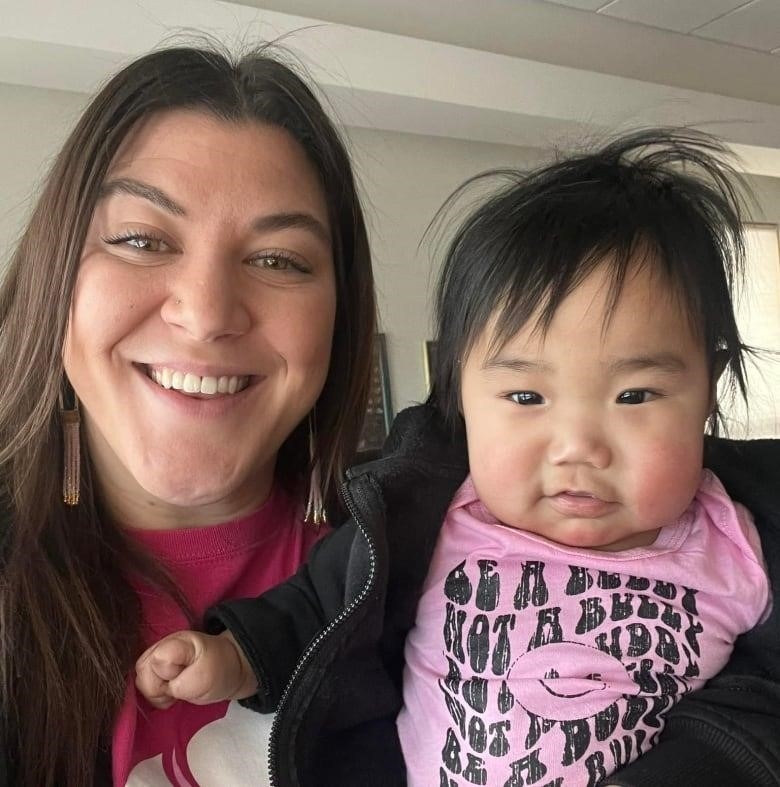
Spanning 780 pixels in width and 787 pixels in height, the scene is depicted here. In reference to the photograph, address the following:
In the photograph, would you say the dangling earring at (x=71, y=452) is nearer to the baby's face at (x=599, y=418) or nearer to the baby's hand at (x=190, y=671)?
the baby's hand at (x=190, y=671)

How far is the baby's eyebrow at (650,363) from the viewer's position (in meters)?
0.85

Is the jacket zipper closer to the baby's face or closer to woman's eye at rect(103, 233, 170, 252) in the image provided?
the baby's face

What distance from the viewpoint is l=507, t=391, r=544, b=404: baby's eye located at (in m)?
0.90

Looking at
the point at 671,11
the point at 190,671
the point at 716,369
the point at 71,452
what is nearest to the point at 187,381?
the point at 71,452

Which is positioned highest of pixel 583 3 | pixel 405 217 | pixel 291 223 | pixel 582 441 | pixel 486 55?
pixel 583 3

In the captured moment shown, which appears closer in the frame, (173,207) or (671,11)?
(173,207)

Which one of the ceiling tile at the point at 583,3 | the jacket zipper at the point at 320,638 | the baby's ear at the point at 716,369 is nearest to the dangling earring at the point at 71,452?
the jacket zipper at the point at 320,638

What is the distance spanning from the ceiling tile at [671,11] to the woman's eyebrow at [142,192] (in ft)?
9.32

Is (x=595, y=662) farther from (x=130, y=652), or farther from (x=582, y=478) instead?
(x=130, y=652)

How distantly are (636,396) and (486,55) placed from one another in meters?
2.65

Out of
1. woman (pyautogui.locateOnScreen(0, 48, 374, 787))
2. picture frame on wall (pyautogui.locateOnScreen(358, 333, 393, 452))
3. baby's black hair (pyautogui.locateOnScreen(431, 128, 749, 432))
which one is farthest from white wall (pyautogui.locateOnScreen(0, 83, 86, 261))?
baby's black hair (pyautogui.locateOnScreen(431, 128, 749, 432))

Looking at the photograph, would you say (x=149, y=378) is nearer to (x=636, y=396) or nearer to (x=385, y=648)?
(x=385, y=648)

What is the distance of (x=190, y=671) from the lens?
811mm

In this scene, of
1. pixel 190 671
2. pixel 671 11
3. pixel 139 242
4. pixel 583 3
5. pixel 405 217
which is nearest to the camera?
pixel 190 671
